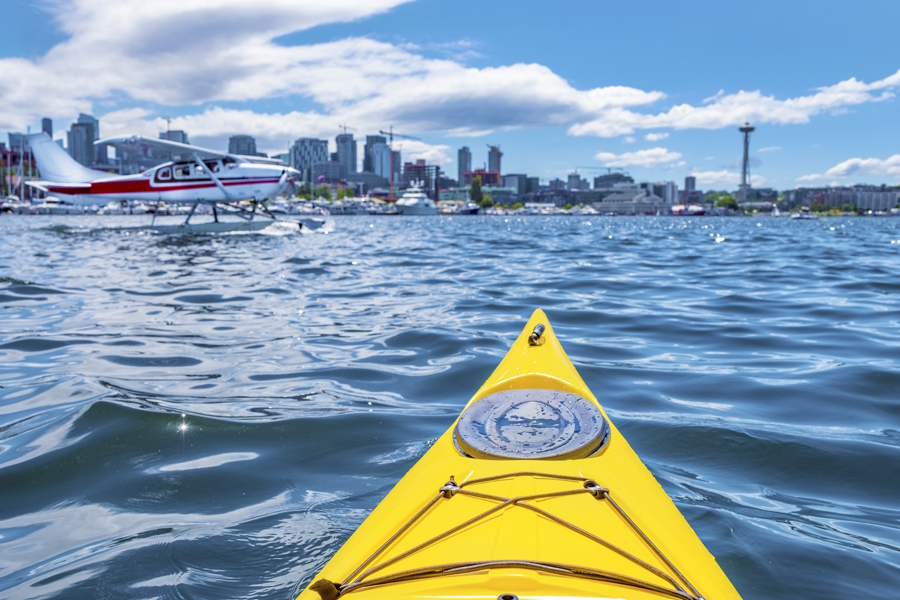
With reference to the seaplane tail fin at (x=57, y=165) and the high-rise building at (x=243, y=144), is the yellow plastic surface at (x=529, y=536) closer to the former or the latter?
the seaplane tail fin at (x=57, y=165)

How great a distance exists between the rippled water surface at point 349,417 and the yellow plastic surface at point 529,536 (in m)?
0.62

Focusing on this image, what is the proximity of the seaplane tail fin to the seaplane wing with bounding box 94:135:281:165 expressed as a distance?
4078 millimetres

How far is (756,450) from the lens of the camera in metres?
3.52

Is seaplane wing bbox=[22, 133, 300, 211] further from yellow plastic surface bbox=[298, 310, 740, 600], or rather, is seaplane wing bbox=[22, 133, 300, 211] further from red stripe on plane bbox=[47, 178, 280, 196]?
yellow plastic surface bbox=[298, 310, 740, 600]

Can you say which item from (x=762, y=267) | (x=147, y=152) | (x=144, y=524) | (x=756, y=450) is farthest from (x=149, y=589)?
(x=147, y=152)

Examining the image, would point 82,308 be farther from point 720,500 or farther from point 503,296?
point 720,500

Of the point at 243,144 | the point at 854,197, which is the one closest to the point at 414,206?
the point at 243,144

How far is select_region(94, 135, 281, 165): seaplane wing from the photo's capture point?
23891mm

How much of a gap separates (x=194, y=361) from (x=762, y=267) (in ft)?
42.0

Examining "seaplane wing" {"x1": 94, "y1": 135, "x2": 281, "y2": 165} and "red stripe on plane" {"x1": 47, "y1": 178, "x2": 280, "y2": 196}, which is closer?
"seaplane wing" {"x1": 94, "y1": 135, "x2": 281, "y2": 165}

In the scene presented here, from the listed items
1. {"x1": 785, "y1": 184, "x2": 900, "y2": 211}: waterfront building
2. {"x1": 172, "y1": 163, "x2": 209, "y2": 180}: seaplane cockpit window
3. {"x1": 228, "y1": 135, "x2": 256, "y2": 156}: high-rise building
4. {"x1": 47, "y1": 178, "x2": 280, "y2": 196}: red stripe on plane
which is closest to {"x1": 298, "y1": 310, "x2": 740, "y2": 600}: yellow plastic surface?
{"x1": 47, "y1": 178, "x2": 280, "y2": 196}: red stripe on plane

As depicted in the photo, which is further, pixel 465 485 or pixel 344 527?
pixel 344 527

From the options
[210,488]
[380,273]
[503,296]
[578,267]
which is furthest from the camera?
[578,267]

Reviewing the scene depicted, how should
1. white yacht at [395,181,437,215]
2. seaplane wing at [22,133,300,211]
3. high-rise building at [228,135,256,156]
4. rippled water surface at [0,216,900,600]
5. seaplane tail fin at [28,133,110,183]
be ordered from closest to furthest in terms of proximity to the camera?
rippled water surface at [0,216,900,600] < seaplane wing at [22,133,300,211] < seaplane tail fin at [28,133,110,183] < white yacht at [395,181,437,215] < high-rise building at [228,135,256,156]
